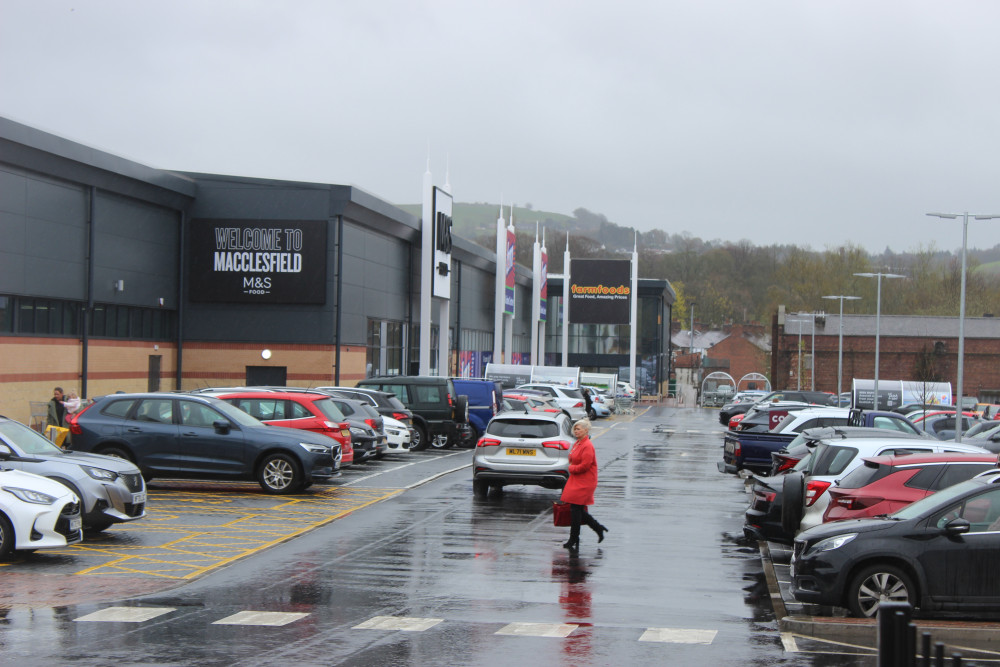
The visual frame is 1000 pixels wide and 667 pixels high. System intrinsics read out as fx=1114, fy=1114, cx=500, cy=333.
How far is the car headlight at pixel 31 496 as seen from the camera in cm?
1298

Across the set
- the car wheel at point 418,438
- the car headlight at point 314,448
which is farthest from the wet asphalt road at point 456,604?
the car wheel at point 418,438

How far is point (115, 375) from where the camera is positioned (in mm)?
38344

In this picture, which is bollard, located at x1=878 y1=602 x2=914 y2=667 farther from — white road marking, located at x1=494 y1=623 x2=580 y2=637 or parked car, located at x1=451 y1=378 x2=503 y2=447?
parked car, located at x1=451 y1=378 x2=503 y2=447

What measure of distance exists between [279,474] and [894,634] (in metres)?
16.0

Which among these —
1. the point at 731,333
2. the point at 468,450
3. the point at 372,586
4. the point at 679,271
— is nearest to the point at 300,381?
the point at 468,450

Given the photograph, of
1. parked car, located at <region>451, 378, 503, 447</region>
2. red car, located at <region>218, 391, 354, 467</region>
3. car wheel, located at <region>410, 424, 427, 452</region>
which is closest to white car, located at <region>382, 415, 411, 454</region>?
car wheel, located at <region>410, 424, 427, 452</region>

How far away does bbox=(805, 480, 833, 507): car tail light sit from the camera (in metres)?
13.9

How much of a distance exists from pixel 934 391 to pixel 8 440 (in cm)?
5137

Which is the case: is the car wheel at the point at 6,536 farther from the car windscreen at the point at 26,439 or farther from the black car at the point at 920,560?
the black car at the point at 920,560

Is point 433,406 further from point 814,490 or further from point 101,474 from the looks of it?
point 814,490

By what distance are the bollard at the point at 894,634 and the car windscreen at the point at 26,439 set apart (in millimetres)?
12935

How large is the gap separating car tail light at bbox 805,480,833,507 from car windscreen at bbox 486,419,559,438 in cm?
675

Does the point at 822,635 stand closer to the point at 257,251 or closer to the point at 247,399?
the point at 247,399

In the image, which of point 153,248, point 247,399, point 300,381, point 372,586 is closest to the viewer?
point 372,586
